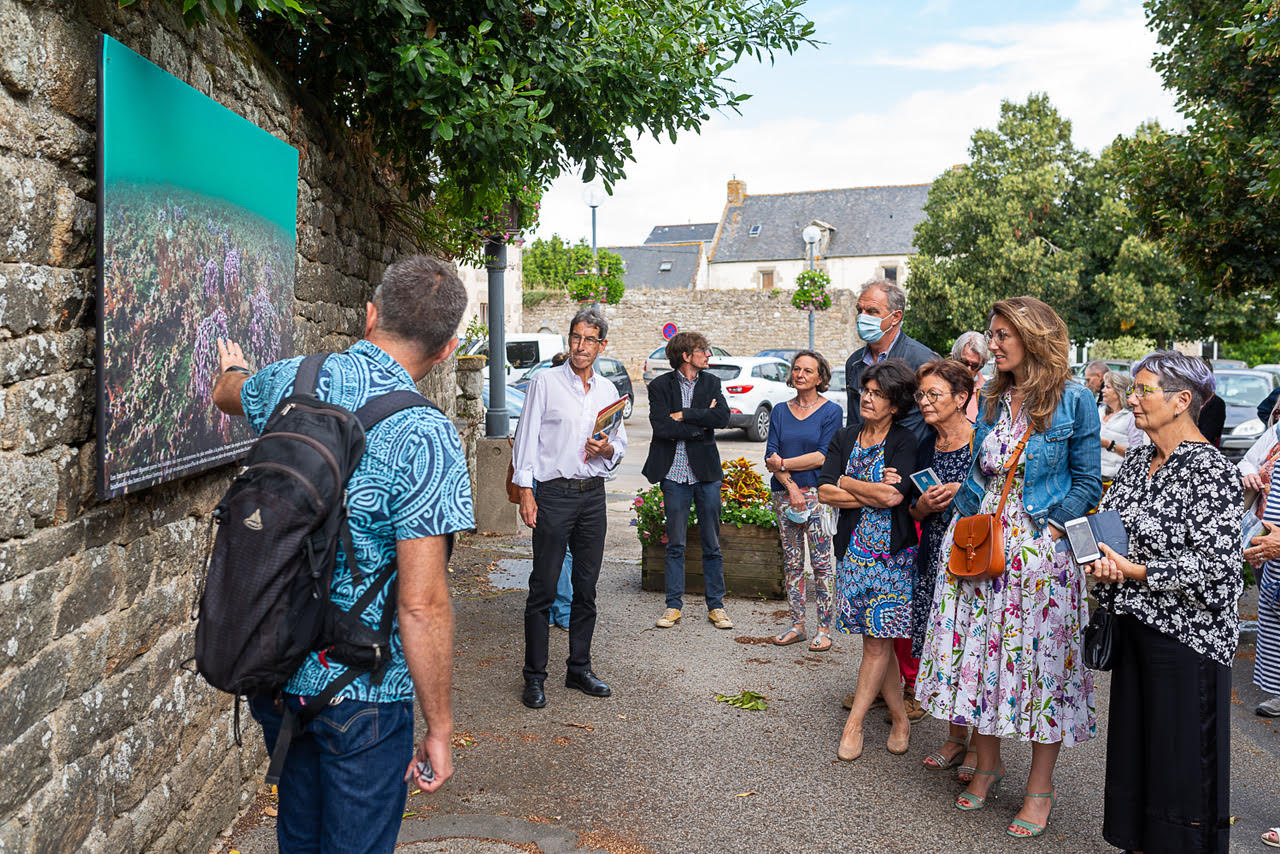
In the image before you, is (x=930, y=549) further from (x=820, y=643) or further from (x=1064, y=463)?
(x=820, y=643)

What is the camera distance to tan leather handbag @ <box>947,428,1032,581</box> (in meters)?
3.90

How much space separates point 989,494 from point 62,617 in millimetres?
3302

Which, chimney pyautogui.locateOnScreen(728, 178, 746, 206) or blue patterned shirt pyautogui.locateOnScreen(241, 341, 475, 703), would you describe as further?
chimney pyautogui.locateOnScreen(728, 178, 746, 206)

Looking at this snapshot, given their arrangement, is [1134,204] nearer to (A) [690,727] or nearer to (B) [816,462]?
(B) [816,462]

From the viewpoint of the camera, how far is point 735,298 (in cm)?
4125

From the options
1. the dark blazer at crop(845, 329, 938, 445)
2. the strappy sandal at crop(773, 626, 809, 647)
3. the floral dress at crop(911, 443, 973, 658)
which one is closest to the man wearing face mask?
the dark blazer at crop(845, 329, 938, 445)

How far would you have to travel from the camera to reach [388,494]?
2213 mm

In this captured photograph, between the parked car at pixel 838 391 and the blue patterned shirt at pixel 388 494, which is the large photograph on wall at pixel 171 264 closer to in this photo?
the blue patterned shirt at pixel 388 494

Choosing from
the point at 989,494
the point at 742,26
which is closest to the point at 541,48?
the point at 742,26

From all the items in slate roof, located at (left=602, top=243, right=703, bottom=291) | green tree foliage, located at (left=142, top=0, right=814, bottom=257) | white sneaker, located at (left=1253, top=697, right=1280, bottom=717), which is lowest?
white sneaker, located at (left=1253, top=697, right=1280, bottom=717)

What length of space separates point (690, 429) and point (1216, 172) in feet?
21.3

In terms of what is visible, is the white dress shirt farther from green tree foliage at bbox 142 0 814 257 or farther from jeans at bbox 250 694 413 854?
jeans at bbox 250 694 413 854

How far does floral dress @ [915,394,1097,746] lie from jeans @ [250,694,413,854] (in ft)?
8.28

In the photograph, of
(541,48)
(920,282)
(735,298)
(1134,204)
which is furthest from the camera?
(735,298)
